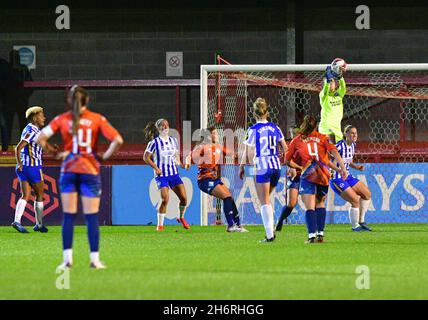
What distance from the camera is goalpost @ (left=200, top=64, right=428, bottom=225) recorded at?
72.0 ft

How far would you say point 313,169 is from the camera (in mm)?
15469

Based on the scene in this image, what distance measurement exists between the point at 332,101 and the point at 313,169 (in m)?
2.87

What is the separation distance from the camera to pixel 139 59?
2666 centimetres

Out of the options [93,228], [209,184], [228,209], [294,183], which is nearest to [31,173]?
[209,184]

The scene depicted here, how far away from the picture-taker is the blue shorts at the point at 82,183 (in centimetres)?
1120

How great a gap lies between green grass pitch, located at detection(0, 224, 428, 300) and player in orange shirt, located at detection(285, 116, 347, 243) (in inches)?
18.1

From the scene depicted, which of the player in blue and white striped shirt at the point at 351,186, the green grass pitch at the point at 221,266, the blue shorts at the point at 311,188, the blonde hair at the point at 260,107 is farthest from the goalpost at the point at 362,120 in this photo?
the blue shorts at the point at 311,188

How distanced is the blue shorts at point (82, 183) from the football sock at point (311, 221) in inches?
191

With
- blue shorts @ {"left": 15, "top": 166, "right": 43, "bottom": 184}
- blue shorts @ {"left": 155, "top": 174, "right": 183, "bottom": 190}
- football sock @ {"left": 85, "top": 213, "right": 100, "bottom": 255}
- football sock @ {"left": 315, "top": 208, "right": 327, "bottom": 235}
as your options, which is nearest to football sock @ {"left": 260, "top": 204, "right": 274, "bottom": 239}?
football sock @ {"left": 315, "top": 208, "right": 327, "bottom": 235}

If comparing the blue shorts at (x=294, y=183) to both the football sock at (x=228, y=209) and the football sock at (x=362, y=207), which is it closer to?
the football sock at (x=228, y=209)

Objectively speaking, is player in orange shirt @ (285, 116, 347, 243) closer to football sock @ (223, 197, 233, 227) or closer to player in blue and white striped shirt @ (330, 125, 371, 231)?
player in blue and white striped shirt @ (330, 125, 371, 231)
